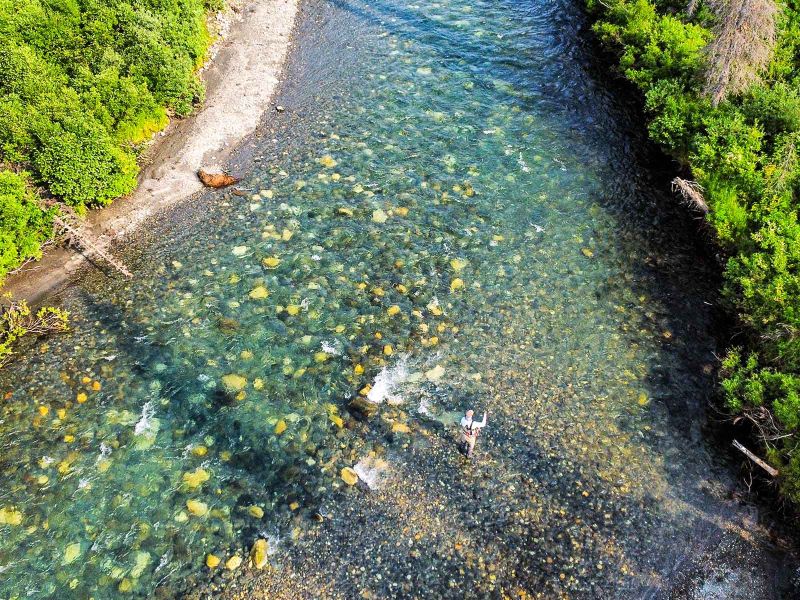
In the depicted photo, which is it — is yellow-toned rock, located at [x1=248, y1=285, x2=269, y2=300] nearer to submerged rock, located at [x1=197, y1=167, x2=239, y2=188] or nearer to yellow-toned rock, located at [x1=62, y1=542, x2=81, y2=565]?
submerged rock, located at [x1=197, y1=167, x2=239, y2=188]

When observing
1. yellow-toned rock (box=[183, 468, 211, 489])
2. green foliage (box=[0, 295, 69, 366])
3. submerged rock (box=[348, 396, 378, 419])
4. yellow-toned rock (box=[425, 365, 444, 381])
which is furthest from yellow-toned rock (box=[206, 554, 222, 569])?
green foliage (box=[0, 295, 69, 366])

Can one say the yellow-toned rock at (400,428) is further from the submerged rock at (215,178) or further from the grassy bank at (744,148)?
the submerged rock at (215,178)

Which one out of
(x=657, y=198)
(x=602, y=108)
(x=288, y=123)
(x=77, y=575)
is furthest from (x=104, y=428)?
(x=602, y=108)

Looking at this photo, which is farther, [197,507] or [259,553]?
[197,507]

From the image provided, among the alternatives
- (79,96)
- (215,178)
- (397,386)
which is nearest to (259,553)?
(397,386)

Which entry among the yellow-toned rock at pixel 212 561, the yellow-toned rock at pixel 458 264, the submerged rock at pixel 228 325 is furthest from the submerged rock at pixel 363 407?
the yellow-toned rock at pixel 458 264

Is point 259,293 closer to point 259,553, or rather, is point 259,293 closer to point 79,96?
point 259,553
